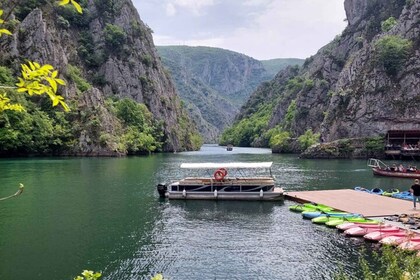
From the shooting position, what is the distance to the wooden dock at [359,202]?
4274cm

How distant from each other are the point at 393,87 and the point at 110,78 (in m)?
121

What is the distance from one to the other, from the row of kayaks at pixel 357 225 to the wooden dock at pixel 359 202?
2352mm

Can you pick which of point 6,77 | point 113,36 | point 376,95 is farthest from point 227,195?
point 113,36

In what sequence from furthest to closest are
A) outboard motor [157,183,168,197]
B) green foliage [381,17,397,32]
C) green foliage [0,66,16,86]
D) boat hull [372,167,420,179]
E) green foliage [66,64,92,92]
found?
green foliage [381,17,397,32] → green foliage [66,64,92,92] → green foliage [0,66,16,86] → boat hull [372,167,420,179] → outboard motor [157,183,168,197]

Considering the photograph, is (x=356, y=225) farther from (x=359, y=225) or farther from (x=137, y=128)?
(x=137, y=128)

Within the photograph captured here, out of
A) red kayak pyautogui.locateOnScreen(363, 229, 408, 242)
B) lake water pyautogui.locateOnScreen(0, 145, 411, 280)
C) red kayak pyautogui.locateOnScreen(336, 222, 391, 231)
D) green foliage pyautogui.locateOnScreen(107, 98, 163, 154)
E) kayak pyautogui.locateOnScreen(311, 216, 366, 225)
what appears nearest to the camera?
lake water pyautogui.locateOnScreen(0, 145, 411, 280)

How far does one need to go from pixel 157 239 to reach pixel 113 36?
172 meters

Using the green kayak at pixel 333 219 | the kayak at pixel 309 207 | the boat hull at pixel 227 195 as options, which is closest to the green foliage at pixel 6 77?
the boat hull at pixel 227 195

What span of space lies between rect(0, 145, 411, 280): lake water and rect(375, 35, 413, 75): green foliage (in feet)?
369

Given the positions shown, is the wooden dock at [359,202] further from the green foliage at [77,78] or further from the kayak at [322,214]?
the green foliage at [77,78]

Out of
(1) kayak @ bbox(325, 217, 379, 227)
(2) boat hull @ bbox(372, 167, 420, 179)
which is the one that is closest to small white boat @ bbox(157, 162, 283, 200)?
(1) kayak @ bbox(325, 217, 379, 227)

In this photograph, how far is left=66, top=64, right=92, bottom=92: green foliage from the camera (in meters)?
158

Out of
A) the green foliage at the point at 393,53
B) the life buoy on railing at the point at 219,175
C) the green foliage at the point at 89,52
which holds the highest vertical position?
the green foliage at the point at 89,52

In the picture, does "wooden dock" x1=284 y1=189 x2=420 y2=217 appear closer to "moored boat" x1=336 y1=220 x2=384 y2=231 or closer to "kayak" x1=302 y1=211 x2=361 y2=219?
"kayak" x1=302 y1=211 x2=361 y2=219
